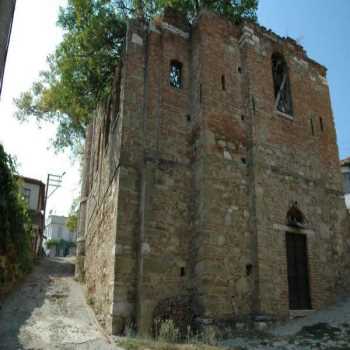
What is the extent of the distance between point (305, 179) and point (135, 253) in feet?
18.2

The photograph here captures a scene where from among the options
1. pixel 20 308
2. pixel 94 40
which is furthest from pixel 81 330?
pixel 94 40

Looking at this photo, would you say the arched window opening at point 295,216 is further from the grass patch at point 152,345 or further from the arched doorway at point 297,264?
the grass patch at point 152,345

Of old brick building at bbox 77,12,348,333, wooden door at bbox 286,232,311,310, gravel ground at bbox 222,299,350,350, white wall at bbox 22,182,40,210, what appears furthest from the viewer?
white wall at bbox 22,182,40,210

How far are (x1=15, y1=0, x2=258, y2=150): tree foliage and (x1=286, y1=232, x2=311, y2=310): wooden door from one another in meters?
9.38

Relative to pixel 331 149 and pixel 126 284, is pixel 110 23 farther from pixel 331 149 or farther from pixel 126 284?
pixel 126 284


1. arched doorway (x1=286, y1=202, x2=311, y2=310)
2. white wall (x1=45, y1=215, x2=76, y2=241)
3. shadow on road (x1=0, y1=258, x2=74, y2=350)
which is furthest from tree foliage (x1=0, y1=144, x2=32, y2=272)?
white wall (x1=45, y1=215, x2=76, y2=241)

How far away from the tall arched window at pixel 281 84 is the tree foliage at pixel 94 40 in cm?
359

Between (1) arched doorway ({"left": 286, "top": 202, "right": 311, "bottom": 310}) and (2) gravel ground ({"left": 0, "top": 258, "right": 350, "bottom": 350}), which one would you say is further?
(1) arched doorway ({"left": 286, "top": 202, "right": 311, "bottom": 310})

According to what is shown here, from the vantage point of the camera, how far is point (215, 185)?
9.09 m

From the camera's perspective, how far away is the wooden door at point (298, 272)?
929cm

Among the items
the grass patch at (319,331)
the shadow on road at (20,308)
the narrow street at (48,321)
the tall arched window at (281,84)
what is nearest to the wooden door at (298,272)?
the grass patch at (319,331)

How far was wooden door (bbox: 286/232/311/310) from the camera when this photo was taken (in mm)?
9289

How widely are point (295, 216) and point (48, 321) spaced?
6922 mm

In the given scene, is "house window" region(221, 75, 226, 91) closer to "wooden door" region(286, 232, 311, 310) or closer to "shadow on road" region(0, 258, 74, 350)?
"wooden door" region(286, 232, 311, 310)
